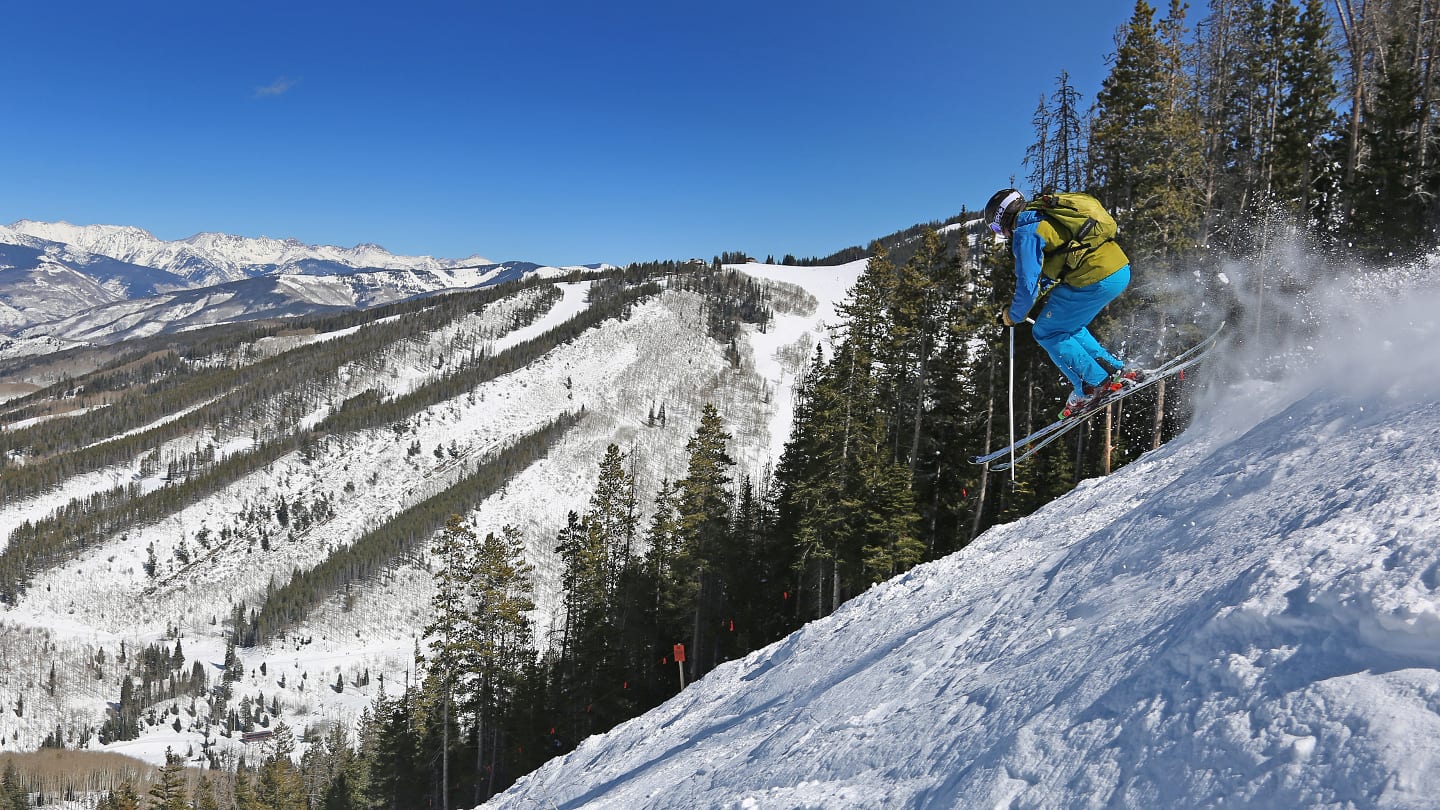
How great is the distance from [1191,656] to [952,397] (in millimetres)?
26684

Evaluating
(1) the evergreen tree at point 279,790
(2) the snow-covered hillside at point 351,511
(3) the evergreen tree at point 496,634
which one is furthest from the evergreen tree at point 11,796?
(3) the evergreen tree at point 496,634

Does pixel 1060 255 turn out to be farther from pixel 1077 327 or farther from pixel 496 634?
pixel 496 634

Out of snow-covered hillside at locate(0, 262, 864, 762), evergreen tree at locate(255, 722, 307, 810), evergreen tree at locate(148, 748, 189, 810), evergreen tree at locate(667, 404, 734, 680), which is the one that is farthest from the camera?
snow-covered hillside at locate(0, 262, 864, 762)

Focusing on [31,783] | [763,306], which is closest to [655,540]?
[31,783]

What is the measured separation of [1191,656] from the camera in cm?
408

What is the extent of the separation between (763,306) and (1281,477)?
632 ft

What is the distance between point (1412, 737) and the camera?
2.93 meters

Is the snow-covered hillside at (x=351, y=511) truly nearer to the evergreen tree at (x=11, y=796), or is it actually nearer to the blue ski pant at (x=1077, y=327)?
the evergreen tree at (x=11, y=796)

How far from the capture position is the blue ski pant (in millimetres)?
8430

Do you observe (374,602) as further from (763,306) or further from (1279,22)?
(1279,22)

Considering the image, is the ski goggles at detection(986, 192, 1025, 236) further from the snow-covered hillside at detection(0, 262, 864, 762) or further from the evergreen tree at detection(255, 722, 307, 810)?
the snow-covered hillside at detection(0, 262, 864, 762)

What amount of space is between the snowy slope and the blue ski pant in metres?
1.66

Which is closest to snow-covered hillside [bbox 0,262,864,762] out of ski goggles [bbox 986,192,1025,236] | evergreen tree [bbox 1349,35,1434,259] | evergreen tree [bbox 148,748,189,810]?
evergreen tree [bbox 148,748,189,810]

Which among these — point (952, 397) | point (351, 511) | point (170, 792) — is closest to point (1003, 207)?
point (952, 397)
